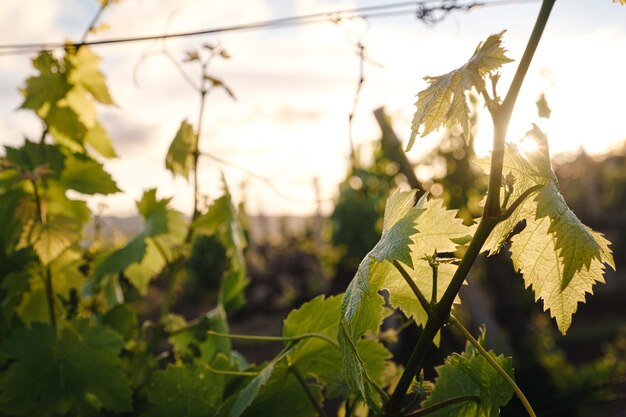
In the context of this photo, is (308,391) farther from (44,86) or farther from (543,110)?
(44,86)

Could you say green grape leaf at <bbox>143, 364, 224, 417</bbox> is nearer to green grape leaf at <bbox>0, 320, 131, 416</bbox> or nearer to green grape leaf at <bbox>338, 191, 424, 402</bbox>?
green grape leaf at <bbox>0, 320, 131, 416</bbox>

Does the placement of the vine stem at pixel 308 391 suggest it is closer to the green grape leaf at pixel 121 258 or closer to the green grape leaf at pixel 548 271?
the green grape leaf at pixel 548 271

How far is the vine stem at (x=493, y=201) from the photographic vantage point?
2.20 ft

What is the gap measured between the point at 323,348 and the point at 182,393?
245mm

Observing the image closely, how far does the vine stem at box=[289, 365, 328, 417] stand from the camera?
38.4 inches

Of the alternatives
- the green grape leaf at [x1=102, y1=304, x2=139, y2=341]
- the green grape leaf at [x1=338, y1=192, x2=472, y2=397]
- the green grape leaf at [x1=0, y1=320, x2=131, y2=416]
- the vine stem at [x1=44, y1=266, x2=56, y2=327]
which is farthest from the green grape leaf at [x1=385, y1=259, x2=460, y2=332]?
the vine stem at [x1=44, y1=266, x2=56, y2=327]

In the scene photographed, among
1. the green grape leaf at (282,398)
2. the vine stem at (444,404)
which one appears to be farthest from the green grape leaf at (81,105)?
the vine stem at (444,404)

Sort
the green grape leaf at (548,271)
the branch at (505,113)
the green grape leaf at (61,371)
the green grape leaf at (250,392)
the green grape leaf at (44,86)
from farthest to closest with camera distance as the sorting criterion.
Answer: the green grape leaf at (44,86), the green grape leaf at (61,371), the green grape leaf at (250,392), the green grape leaf at (548,271), the branch at (505,113)

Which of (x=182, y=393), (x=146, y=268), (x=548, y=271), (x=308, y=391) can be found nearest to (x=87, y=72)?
(x=146, y=268)

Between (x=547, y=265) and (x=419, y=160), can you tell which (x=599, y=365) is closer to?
(x=419, y=160)

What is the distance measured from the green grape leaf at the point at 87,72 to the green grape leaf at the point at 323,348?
95cm

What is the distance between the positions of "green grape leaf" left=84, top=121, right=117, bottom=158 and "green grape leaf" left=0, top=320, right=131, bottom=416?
533 millimetres

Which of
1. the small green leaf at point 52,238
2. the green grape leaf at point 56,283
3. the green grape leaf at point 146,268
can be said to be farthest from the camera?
the green grape leaf at point 146,268

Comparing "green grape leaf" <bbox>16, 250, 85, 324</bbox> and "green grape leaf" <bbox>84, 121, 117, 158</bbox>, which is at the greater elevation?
"green grape leaf" <bbox>84, 121, 117, 158</bbox>
